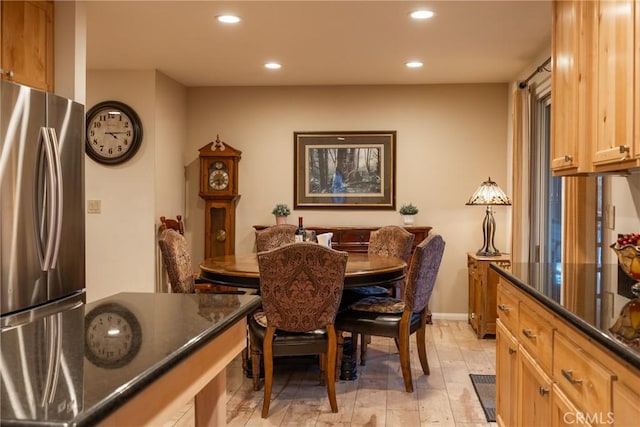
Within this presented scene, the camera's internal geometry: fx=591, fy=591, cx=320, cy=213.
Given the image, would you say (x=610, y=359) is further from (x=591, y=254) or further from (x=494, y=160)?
(x=494, y=160)

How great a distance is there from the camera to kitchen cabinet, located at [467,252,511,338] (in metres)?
5.12

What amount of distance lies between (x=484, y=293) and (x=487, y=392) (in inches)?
60.2

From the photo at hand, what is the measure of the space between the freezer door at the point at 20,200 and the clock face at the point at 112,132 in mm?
2500

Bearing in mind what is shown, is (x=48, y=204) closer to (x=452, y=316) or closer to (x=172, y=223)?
(x=172, y=223)

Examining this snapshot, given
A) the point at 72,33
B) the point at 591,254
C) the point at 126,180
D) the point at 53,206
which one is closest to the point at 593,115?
the point at 591,254

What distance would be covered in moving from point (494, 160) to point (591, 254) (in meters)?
2.72

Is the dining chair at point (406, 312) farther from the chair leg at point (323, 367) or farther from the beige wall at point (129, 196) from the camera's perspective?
the beige wall at point (129, 196)

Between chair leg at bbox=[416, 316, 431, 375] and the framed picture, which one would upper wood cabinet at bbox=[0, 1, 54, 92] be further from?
the framed picture

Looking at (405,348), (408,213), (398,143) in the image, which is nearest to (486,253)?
(408,213)

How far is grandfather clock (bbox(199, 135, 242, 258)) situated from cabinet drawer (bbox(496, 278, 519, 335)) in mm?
3701

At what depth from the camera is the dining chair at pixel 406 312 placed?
11.9 ft

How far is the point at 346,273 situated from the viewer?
3.68m

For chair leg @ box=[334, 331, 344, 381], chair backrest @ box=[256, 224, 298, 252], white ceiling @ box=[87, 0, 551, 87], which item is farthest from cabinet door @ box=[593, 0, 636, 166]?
chair backrest @ box=[256, 224, 298, 252]

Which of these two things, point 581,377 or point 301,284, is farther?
point 301,284
